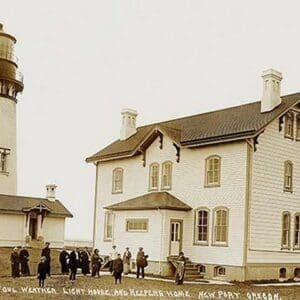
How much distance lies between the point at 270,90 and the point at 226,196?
5.29 m

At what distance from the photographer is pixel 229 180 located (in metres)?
28.8

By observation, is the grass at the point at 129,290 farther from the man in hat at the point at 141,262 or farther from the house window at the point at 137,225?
the house window at the point at 137,225

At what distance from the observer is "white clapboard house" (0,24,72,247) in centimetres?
4412

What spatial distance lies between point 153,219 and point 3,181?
1805cm

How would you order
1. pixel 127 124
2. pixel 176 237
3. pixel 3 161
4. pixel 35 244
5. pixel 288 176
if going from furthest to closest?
pixel 3 161 < pixel 35 244 < pixel 127 124 < pixel 176 237 < pixel 288 176

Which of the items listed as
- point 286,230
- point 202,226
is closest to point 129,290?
point 202,226

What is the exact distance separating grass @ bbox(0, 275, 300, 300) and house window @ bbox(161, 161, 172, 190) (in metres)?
5.96

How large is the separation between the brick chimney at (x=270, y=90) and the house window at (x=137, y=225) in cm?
771

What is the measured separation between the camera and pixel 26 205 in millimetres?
45469

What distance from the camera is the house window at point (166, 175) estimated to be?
3209 centimetres

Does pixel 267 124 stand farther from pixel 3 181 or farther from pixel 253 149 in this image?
pixel 3 181

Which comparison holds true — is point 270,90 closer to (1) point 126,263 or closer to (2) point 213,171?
(2) point 213,171

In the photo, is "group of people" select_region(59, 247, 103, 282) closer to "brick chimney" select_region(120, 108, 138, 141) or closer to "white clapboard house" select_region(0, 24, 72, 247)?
"brick chimney" select_region(120, 108, 138, 141)

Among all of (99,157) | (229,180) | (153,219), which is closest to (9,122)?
(99,157)
